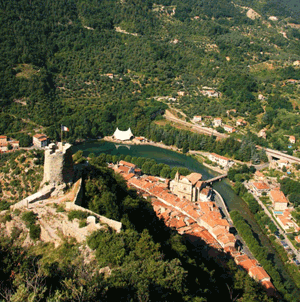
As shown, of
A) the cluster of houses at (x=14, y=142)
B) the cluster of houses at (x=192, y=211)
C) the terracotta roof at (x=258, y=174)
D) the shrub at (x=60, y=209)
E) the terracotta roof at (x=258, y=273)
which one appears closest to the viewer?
the shrub at (x=60, y=209)

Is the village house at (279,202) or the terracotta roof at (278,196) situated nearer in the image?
the village house at (279,202)

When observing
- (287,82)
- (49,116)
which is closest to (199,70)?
(287,82)

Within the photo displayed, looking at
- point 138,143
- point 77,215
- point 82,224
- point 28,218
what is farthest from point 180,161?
point 28,218

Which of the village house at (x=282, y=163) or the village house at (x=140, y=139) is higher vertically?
the village house at (x=282, y=163)

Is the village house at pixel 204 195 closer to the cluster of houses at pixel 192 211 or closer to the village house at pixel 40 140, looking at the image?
the cluster of houses at pixel 192 211

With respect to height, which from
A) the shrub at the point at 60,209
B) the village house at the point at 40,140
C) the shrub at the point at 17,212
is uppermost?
the shrub at the point at 60,209

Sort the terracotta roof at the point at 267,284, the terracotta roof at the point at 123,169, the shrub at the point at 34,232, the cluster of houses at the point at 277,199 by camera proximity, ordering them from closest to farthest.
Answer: the shrub at the point at 34,232 < the terracotta roof at the point at 267,284 < the cluster of houses at the point at 277,199 < the terracotta roof at the point at 123,169

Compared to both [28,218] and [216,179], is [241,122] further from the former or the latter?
[28,218]

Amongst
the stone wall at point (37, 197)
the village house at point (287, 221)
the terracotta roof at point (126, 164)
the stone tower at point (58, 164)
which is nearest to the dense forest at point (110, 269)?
the stone wall at point (37, 197)
